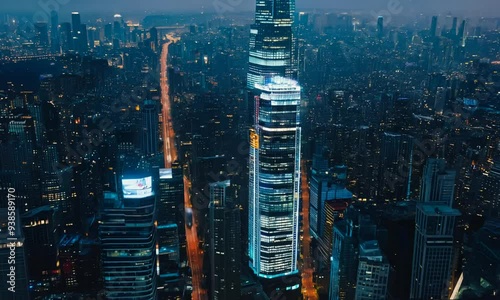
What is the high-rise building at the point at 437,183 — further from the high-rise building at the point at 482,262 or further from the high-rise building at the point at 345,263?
the high-rise building at the point at 345,263

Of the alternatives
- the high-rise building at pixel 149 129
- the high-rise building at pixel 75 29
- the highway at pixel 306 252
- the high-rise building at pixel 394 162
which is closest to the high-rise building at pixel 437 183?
the high-rise building at pixel 394 162

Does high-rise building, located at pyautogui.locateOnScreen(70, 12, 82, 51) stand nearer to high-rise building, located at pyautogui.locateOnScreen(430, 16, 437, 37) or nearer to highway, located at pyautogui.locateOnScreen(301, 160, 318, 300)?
highway, located at pyautogui.locateOnScreen(301, 160, 318, 300)

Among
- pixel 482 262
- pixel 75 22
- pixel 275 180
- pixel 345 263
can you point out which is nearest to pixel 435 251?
pixel 482 262

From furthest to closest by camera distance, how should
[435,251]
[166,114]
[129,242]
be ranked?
[166,114], [435,251], [129,242]

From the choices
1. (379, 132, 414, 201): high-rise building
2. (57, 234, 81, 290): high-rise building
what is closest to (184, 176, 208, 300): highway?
(57, 234, 81, 290): high-rise building

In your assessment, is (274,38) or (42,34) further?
(274,38)

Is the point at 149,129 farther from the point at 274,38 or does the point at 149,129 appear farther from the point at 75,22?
the point at 274,38
